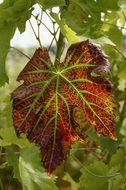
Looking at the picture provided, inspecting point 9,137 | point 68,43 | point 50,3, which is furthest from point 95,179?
point 50,3

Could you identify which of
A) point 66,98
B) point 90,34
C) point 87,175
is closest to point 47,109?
A: point 66,98

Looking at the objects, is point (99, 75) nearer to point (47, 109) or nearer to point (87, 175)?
point (47, 109)

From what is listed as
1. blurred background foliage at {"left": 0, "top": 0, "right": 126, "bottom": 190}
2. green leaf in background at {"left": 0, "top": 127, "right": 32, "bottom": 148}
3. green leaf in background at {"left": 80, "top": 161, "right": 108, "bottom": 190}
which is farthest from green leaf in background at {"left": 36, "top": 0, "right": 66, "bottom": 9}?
green leaf in background at {"left": 80, "top": 161, "right": 108, "bottom": 190}

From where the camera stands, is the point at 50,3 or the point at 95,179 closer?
the point at 50,3

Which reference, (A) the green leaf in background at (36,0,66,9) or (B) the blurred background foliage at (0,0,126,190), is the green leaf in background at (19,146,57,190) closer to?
(B) the blurred background foliage at (0,0,126,190)

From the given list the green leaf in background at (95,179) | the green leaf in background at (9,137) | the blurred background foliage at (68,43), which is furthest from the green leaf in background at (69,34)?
the green leaf in background at (95,179)

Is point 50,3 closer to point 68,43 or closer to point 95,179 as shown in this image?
point 68,43

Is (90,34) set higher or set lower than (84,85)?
higher
